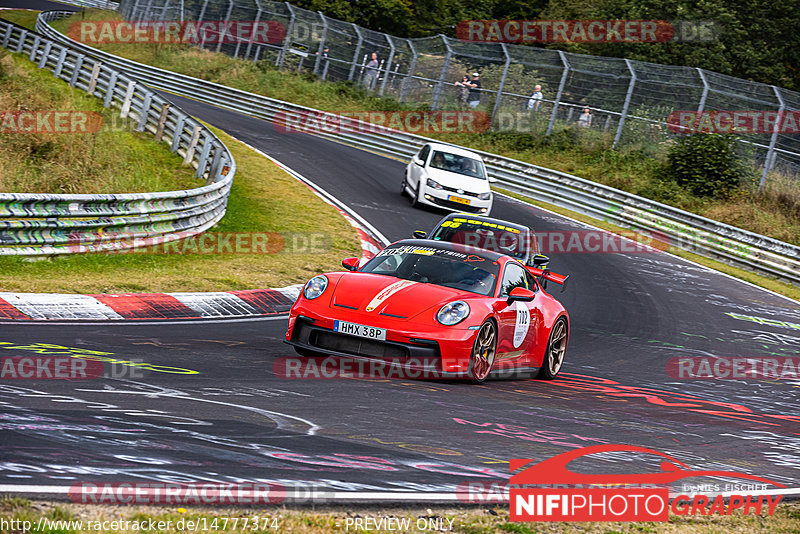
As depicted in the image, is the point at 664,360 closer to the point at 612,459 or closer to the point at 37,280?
the point at 612,459

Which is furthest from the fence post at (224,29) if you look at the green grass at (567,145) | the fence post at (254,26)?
the fence post at (254,26)

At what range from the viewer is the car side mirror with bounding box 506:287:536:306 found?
9055 mm

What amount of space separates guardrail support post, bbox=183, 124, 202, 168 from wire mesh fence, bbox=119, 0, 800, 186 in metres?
16.0

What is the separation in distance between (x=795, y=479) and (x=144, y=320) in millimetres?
6557

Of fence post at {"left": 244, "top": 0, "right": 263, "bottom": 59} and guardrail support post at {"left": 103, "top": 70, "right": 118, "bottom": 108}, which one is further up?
fence post at {"left": 244, "top": 0, "right": 263, "bottom": 59}

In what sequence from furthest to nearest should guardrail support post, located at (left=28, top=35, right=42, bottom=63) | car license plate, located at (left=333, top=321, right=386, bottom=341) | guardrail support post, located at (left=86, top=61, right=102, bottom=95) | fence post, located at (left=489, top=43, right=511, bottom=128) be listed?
fence post, located at (left=489, top=43, right=511, bottom=128) < guardrail support post, located at (left=28, top=35, right=42, bottom=63) < guardrail support post, located at (left=86, top=61, right=102, bottom=95) < car license plate, located at (left=333, top=321, right=386, bottom=341)

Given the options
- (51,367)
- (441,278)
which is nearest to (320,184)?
(441,278)

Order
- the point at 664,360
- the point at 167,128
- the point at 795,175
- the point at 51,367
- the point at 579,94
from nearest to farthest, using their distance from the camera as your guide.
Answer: the point at 51,367
the point at 664,360
the point at 167,128
the point at 795,175
the point at 579,94

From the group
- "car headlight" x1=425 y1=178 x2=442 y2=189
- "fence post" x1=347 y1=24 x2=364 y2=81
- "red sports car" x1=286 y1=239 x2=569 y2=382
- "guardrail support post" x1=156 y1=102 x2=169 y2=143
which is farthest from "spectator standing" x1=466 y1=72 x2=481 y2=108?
"red sports car" x1=286 y1=239 x2=569 y2=382

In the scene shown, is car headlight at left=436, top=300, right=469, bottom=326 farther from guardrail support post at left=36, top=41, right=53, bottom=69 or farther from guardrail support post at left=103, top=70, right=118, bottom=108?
guardrail support post at left=36, top=41, right=53, bottom=69

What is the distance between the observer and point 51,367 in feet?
22.3

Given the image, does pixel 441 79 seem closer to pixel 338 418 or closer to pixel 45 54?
pixel 45 54

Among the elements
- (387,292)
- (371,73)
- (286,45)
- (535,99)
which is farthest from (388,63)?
(387,292)

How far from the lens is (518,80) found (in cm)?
3366
